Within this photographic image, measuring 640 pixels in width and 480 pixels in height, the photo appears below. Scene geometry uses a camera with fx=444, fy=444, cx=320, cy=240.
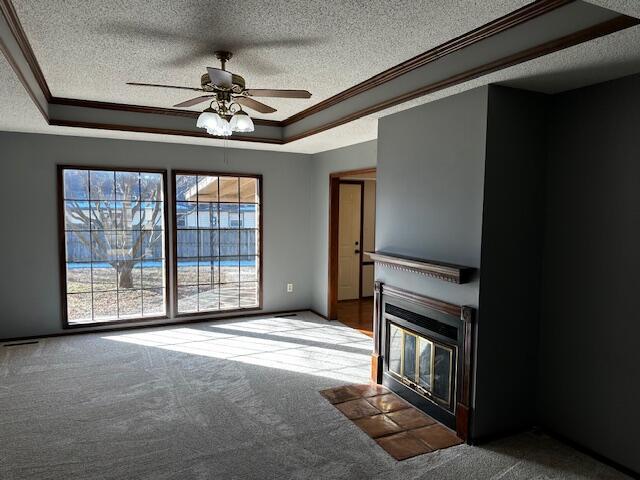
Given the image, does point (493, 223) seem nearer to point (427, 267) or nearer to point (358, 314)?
point (427, 267)

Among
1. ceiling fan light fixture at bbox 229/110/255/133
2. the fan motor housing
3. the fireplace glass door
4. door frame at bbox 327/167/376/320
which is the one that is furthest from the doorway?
the fan motor housing

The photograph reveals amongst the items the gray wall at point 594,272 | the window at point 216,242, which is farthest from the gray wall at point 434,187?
the window at point 216,242

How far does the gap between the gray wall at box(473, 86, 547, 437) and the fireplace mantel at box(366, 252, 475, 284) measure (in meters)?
0.14

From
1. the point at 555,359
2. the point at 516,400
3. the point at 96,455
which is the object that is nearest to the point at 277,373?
the point at 96,455

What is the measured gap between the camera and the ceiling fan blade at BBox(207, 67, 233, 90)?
2.55 meters

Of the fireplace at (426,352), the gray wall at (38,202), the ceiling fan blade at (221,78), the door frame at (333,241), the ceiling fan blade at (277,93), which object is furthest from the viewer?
the door frame at (333,241)

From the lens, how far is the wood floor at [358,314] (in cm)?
572

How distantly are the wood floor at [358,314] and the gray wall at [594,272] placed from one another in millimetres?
2579

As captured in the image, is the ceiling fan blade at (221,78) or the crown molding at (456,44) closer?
the crown molding at (456,44)

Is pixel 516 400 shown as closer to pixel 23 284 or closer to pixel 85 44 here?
pixel 85 44

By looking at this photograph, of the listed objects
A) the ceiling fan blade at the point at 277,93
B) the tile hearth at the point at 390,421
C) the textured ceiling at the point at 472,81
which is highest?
the textured ceiling at the point at 472,81

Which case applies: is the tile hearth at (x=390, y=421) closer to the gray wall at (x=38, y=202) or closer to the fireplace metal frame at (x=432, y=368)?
the fireplace metal frame at (x=432, y=368)

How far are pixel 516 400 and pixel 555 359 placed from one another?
39 cm

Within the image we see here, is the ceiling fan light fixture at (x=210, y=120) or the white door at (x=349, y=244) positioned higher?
the ceiling fan light fixture at (x=210, y=120)
